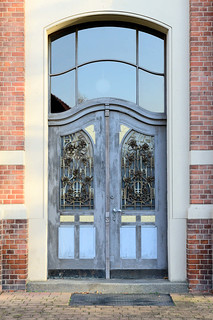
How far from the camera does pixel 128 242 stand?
670 cm

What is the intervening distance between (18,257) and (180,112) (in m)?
3.19

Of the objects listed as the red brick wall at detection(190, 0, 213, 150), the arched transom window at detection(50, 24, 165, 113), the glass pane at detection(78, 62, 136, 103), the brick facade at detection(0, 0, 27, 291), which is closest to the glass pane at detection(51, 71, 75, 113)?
the arched transom window at detection(50, 24, 165, 113)

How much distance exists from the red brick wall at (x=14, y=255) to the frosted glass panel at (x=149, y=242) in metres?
1.76

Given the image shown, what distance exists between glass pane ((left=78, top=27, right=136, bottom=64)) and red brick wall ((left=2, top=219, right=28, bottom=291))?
108 inches

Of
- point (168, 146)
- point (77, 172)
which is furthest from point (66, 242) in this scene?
point (168, 146)

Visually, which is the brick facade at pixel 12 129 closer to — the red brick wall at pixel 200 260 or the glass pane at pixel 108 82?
the glass pane at pixel 108 82

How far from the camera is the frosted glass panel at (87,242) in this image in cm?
669

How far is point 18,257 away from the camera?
6.30 m

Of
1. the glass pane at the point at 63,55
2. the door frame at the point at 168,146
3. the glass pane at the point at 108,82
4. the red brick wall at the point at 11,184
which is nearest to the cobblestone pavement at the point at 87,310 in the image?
the door frame at the point at 168,146

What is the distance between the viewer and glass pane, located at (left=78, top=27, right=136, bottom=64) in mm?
6919

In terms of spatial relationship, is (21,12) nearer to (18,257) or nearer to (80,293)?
(18,257)

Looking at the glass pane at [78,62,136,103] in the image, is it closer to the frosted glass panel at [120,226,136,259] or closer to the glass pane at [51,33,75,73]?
the glass pane at [51,33,75,73]

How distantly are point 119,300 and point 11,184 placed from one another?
7.40 ft

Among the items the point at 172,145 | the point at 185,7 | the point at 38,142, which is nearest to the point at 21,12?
the point at 38,142
